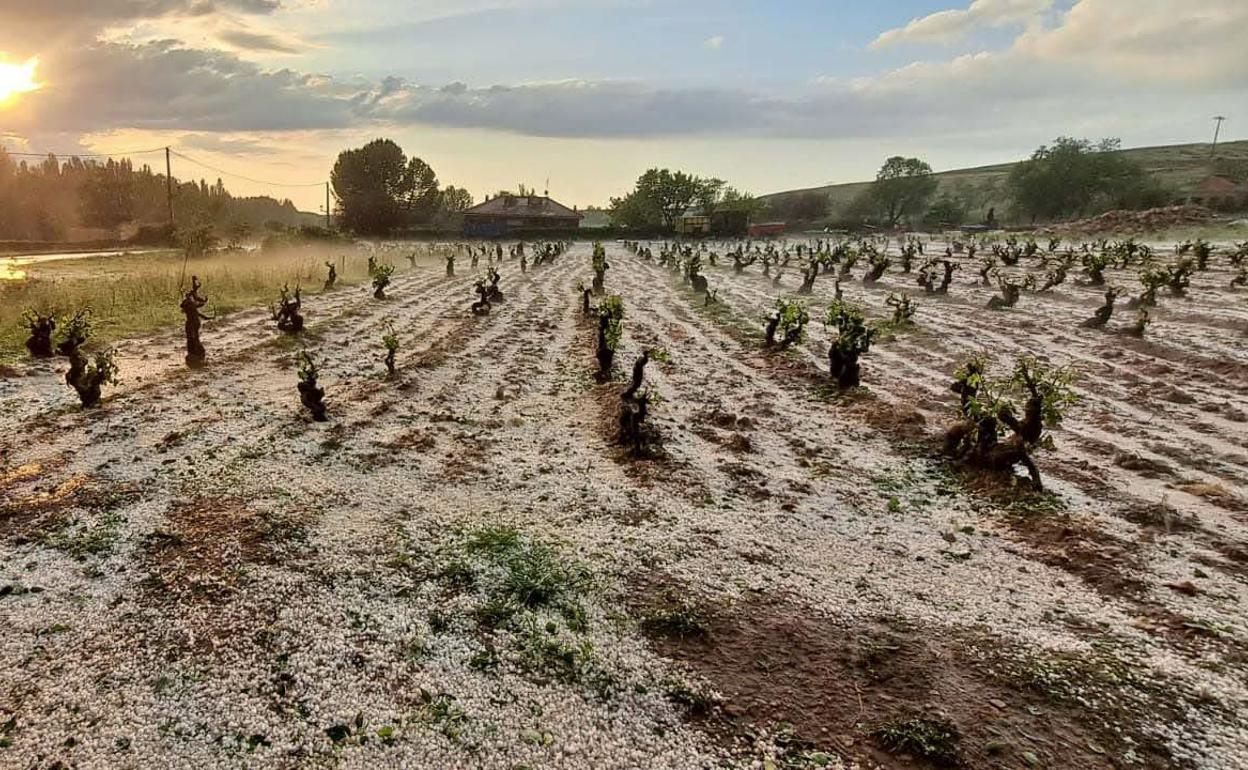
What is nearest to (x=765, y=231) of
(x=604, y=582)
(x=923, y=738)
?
(x=604, y=582)

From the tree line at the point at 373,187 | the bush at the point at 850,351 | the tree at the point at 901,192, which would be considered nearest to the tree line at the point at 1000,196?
the tree at the point at 901,192

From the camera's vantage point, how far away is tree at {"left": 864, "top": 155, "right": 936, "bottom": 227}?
9319 centimetres

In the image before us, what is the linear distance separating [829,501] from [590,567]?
3449mm

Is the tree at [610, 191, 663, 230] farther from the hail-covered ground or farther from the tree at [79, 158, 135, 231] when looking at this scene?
the hail-covered ground

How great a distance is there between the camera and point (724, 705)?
493 cm

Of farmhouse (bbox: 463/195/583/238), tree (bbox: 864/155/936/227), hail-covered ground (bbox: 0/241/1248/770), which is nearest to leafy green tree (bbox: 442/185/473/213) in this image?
farmhouse (bbox: 463/195/583/238)

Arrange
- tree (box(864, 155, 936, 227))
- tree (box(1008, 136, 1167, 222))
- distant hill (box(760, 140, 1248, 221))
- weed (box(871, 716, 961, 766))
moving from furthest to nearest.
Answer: tree (box(864, 155, 936, 227)) → distant hill (box(760, 140, 1248, 221)) → tree (box(1008, 136, 1167, 222)) → weed (box(871, 716, 961, 766))

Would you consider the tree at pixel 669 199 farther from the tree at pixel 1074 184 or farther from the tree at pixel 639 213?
the tree at pixel 1074 184

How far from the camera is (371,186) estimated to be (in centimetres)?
7612

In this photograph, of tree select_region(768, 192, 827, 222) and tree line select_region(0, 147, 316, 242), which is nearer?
tree line select_region(0, 147, 316, 242)

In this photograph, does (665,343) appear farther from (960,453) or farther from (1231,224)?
(1231,224)

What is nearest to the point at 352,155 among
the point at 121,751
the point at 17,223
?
the point at 17,223

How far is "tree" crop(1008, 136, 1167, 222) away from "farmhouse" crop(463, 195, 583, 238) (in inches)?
2100

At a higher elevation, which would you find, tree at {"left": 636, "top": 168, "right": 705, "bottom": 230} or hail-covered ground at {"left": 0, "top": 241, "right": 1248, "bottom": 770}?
tree at {"left": 636, "top": 168, "right": 705, "bottom": 230}
